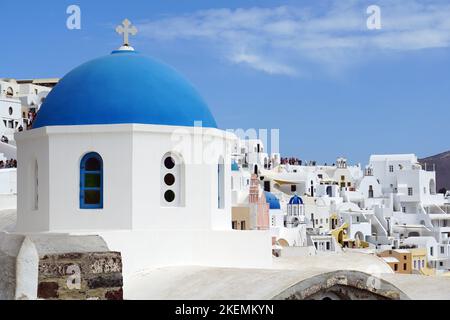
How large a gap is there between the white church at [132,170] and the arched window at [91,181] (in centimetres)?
1

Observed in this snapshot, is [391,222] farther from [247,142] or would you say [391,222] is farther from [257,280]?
[257,280]

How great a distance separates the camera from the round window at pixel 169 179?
12.2 meters

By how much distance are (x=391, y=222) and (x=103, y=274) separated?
60.1 meters

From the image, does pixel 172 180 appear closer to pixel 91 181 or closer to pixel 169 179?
pixel 169 179

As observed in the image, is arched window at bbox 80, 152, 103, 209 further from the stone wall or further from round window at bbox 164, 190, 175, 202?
the stone wall

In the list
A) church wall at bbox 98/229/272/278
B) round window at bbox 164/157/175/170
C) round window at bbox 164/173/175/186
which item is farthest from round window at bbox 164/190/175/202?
church wall at bbox 98/229/272/278

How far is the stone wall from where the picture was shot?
712cm

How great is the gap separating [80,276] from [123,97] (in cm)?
520

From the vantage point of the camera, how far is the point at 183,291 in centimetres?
977

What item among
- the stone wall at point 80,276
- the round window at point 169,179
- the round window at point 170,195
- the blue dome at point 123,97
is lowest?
the stone wall at point 80,276

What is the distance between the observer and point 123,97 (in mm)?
12133

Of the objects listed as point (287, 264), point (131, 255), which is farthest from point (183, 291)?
point (287, 264)

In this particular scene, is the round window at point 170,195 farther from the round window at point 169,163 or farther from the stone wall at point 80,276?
the stone wall at point 80,276

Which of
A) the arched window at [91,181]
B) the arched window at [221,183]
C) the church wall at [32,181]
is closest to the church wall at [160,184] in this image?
the arched window at [221,183]
